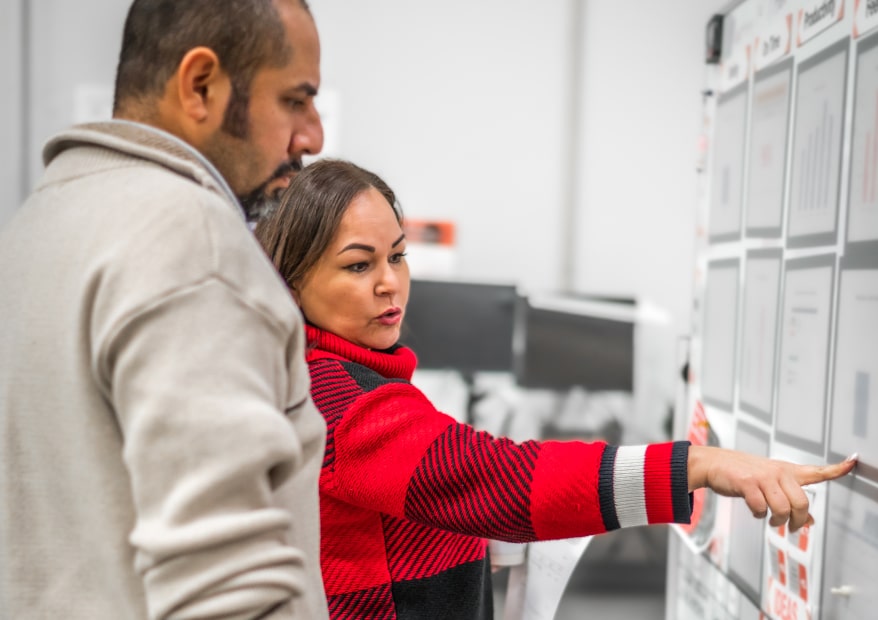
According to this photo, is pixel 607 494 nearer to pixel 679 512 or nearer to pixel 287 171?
pixel 679 512

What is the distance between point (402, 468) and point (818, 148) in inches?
29.8

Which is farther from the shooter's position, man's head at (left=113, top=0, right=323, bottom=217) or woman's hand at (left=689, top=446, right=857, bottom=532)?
woman's hand at (left=689, top=446, right=857, bottom=532)

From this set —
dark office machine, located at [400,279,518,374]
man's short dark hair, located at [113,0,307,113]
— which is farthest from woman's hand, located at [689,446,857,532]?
dark office machine, located at [400,279,518,374]

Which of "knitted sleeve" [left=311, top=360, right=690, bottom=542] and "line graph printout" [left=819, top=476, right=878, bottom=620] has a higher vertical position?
"knitted sleeve" [left=311, top=360, right=690, bottom=542]

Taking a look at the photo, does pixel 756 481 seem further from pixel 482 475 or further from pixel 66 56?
pixel 66 56

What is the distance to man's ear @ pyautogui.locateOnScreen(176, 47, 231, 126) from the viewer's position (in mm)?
629

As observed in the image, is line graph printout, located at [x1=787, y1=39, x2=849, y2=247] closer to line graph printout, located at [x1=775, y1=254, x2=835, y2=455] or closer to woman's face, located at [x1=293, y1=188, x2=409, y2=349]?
line graph printout, located at [x1=775, y1=254, x2=835, y2=455]

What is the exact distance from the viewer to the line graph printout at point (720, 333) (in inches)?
56.7

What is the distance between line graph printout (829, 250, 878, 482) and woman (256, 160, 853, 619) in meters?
0.11

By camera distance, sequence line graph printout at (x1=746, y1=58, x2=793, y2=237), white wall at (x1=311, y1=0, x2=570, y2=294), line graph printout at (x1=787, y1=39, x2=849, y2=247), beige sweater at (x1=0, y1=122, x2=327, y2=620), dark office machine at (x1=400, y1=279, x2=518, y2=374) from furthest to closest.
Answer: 1. white wall at (x1=311, y1=0, x2=570, y2=294)
2. dark office machine at (x1=400, y1=279, x2=518, y2=374)
3. line graph printout at (x1=746, y1=58, x2=793, y2=237)
4. line graph printout at (x1=787, y1=39, x2=849, y2=247)
5. beige sweater at (x1=0, y1=122, x2=327, y2=620)

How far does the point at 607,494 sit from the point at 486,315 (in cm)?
226

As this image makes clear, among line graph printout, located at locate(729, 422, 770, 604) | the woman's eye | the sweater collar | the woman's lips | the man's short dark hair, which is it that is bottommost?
line graph printout, located at locate(729, 422, 770, 604)

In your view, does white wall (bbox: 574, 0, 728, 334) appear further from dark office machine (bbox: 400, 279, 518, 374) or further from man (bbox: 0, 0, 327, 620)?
man (bbox: 0, 0, 327, 620)

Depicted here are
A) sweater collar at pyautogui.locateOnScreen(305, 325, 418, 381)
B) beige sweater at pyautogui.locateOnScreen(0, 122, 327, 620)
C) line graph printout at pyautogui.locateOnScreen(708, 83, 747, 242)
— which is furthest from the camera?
line graph printout at pyautogui.locateOnScreen(708, 83, 747, 242)
